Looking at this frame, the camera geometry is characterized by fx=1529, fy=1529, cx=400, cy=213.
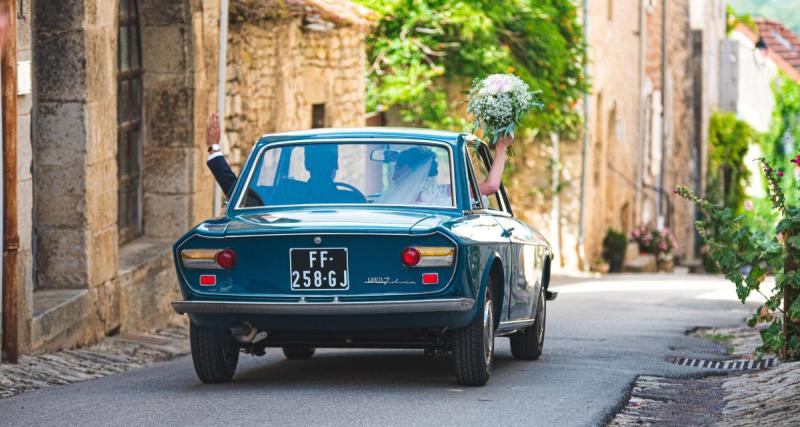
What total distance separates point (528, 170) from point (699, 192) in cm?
1857

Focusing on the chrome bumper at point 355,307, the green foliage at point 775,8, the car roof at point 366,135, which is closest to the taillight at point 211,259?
the chrome bumper at point 355,307

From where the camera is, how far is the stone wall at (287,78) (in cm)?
1532

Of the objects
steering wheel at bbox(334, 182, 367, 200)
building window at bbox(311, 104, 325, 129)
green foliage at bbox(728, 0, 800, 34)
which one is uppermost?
green foliage at bbox(728, 0, 800, 34)

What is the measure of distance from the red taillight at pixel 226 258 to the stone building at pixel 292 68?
7239mm

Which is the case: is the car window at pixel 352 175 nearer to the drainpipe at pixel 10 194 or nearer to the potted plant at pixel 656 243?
the drainpipe at pixel 10 194

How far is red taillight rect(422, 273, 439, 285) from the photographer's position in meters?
7.64

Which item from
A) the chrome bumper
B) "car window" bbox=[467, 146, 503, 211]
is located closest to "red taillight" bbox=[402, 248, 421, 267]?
the chrome bumper

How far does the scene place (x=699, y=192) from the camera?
43.6 meters

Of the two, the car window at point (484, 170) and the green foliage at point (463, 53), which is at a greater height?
the green foliage at point (463, 53)

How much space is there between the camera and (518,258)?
29.7ft

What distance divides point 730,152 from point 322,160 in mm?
37896

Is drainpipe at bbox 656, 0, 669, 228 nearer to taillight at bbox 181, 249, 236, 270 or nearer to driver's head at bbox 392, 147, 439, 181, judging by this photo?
driver's head at bbox 392, 147, 439, 181

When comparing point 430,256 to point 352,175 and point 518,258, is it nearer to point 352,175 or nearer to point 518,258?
point 352,175

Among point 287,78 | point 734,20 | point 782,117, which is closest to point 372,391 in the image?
point 287,78
